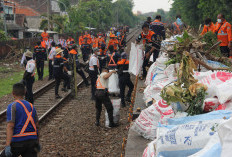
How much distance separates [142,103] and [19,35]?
1328 inches

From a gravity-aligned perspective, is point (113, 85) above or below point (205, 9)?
below

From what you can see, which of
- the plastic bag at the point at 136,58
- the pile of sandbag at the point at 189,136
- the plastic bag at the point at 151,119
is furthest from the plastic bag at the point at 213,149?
the plastic bag at the point at 136,58

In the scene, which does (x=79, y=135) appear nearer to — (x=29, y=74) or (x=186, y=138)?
(x=29, y=74)

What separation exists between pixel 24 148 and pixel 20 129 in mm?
293

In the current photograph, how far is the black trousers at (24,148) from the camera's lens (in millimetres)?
4695

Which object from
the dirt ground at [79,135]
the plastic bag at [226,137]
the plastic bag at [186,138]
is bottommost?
the dirt ground at [79,135]

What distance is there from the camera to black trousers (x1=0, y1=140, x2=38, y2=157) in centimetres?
470

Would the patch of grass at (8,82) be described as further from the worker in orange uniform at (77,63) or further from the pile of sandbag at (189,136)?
the pile of sandbag at (189,136)

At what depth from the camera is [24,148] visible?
4746 millimetres

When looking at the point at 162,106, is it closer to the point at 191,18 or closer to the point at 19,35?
the point at 191,18

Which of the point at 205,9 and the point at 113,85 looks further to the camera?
the point at 205,9

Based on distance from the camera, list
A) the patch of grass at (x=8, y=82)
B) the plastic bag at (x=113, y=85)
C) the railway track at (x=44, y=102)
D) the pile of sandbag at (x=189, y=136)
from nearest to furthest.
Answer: the pile of sandbag at (x=189, y=136) < the railway track at (x=44, y=102) < the plastic bag at (x=113, y=85) < the patch of grass at (x=8, y=82)

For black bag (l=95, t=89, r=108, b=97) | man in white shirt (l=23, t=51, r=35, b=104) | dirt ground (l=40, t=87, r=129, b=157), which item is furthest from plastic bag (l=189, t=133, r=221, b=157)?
man in white shirt (l=23, t=51, r=35, b=104)

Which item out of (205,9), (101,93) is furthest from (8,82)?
(205,9)
